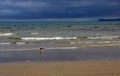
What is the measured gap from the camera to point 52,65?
579 inches

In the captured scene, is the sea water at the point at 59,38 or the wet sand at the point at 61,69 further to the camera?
the sea water at the point at 59,38

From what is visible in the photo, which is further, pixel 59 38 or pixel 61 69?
pixel 59 38

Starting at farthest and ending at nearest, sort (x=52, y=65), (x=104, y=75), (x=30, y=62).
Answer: (x=30, y=62) → (x=52, y=65) → (x=104, y=75)

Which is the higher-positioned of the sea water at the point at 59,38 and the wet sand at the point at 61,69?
the wet sand at the point at 61,69

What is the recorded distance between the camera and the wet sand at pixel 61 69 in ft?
41.1

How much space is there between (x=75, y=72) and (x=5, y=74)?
271 centimetres

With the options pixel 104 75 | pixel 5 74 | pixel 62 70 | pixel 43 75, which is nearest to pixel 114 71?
pixel 104 75

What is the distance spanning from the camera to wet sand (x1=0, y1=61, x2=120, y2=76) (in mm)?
12531

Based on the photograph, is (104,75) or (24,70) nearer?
(104,75)

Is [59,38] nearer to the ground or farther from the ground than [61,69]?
nearer to the ground

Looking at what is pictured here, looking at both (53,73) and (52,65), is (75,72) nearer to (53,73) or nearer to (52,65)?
(53,73)

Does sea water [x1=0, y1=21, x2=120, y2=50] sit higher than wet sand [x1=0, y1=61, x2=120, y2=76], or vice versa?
wet sand [x1=0, y1=61, x2=120, y2=76]

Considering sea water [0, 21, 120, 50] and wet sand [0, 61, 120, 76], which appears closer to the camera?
wet sand [0, 61, 120, 76]

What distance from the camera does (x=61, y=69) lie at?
13578mm
